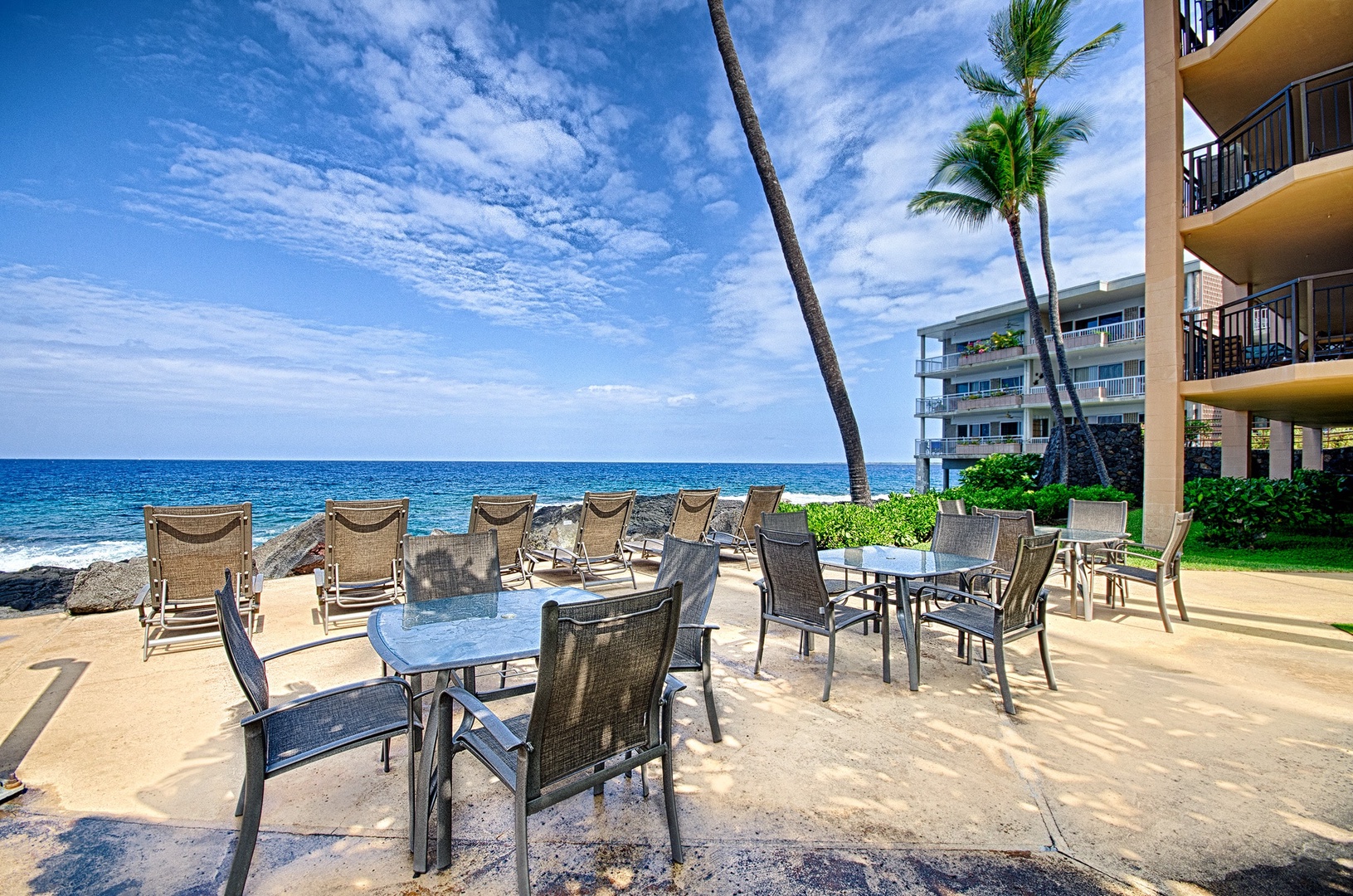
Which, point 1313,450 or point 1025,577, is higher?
point 1313,450

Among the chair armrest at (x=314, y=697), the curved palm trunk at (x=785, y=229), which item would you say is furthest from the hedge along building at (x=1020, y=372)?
the chair armrest at (x=314, y=697)

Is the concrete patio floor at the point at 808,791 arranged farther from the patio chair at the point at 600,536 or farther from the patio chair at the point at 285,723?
the patio chair at the point at 600,536

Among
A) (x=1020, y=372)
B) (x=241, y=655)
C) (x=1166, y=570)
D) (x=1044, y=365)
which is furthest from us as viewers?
(x=1020, y=372)

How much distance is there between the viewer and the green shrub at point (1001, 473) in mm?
17031

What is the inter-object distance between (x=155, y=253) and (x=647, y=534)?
68.2ft

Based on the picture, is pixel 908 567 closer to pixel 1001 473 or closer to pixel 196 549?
pixel 196 549

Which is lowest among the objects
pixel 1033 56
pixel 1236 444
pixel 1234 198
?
pixel 1236 444

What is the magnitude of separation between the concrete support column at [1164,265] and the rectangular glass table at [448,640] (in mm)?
9521

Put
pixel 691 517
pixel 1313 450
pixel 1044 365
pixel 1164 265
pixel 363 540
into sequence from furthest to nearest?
1. pixel 1044 365
2. pixel 1313 450
3. pixel 1164 265
4. pixel 691 517
5. pixel 363 540

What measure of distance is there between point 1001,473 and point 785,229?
1217 centimetres

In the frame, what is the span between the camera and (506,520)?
6.48 metres

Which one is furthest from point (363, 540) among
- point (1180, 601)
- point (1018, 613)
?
point (1180, 601)

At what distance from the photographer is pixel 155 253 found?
1923 cm

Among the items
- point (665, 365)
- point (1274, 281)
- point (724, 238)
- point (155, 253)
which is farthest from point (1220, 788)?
point (665, 365)
